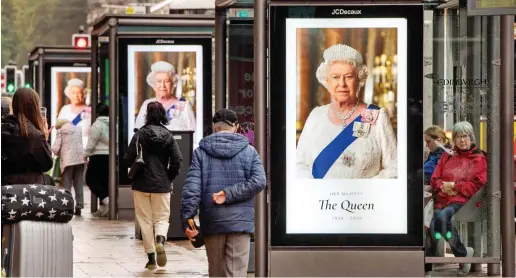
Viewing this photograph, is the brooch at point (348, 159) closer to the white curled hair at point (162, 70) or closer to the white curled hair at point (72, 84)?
the white curled hair at point (162, 70)

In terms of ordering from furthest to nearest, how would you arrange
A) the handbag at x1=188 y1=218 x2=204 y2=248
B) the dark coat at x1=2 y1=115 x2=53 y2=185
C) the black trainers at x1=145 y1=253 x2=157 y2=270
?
the black trainers at x1=145 y1=253 x2=157 y2=270
the dark coat at x1=2 y1=115 x2=53 y2=185
the handbag at x1=188 y1=218 x2=204 y2=248

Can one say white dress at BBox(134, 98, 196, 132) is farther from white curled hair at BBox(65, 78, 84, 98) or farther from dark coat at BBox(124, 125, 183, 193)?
white curled hair at BBox(65, 78, 84, 98)

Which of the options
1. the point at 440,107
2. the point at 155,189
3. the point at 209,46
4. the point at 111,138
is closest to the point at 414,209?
the point at 440,107

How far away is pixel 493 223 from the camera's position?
13.6m

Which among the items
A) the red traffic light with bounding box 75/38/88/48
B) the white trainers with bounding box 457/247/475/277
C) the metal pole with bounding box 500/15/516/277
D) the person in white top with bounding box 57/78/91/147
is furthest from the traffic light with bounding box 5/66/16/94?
the metal pole with bounding box 500/15/516/277

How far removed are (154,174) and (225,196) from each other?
406cm

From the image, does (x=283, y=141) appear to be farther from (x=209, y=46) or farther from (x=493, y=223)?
(x=209, y=46)

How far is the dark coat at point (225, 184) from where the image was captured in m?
10.6

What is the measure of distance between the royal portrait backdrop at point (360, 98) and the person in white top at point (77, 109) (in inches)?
638

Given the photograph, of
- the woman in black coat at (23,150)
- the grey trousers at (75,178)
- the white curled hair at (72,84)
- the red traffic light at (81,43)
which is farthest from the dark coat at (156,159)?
the red traffic light at (81,43)

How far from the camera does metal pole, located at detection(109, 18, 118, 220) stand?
20938 mm

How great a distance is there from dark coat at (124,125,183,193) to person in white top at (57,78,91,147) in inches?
517

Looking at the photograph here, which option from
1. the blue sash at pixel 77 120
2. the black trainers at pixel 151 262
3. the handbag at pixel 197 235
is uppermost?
the blue sash at pixel 77 120

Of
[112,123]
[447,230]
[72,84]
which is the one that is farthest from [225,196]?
[72,84]
